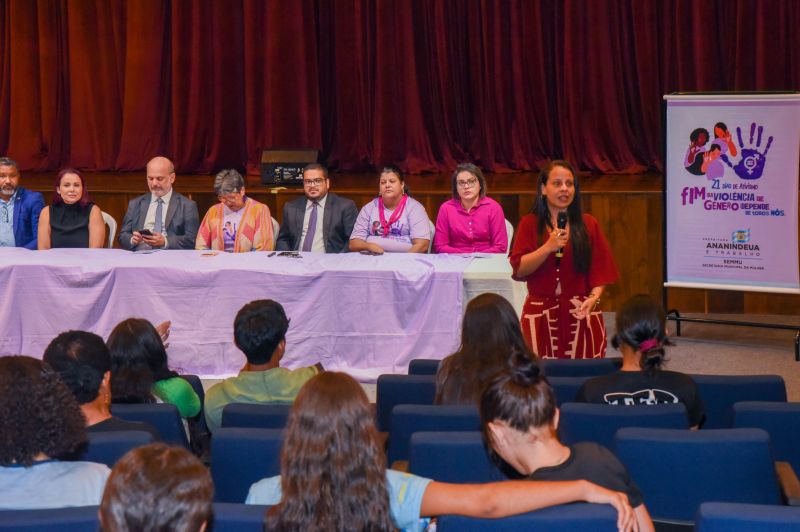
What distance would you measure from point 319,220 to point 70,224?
1469 millimetres

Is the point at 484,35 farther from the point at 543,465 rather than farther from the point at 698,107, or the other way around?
the point at 543,465

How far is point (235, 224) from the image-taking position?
6.40 meters

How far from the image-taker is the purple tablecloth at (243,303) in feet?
18.3

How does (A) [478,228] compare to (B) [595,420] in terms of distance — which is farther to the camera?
(A) [478,228]

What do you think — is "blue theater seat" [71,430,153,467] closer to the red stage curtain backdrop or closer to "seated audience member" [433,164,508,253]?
"seated audience member" [433,164,508,253]

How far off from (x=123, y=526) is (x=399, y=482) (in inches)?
24.0

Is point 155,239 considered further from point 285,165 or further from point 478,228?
point 285,165


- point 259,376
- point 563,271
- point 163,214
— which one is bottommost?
point 259,376

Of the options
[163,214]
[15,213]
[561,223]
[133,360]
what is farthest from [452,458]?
[15,213]

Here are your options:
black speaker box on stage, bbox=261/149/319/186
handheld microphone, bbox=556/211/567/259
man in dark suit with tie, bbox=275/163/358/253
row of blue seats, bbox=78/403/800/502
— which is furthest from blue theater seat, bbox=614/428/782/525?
black speaker box on stage, bbox=261/149/319/186

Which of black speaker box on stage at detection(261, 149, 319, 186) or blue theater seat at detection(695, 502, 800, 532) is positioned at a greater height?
black speaker box on stage at detection(261, 149, 319, 186)

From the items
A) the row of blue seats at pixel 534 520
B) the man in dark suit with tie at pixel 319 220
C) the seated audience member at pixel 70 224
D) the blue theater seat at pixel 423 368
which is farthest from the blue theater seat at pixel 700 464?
the seated audience member at pixel 70 224

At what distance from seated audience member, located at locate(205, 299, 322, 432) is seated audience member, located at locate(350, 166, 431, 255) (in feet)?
8.53

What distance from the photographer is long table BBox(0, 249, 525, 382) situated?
5570 mm
